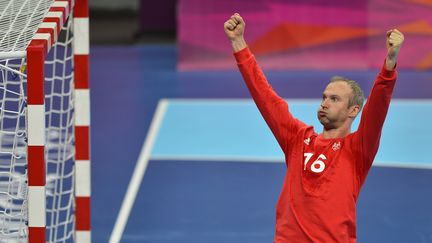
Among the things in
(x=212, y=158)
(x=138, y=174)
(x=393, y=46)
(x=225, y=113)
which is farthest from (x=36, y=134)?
(x=225, y=113)

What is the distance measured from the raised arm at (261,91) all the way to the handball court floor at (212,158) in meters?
2.74

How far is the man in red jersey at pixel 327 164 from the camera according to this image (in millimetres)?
5645

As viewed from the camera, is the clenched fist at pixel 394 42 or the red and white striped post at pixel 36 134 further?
the red and white striped post at pixel 36 134

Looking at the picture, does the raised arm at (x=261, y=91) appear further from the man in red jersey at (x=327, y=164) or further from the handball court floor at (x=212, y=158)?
the handball court floor at (x=212, y=158)

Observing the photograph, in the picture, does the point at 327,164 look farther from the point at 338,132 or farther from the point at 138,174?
the point at 138,174

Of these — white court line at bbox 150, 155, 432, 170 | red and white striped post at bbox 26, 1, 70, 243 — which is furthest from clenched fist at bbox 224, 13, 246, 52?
white court line at bbox 150, 155, 432, 170

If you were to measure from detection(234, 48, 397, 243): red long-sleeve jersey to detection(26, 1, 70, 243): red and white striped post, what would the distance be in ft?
3.76

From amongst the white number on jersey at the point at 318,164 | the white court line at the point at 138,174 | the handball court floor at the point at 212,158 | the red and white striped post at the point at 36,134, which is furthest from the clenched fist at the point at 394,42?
the white court line at the point at 138,174

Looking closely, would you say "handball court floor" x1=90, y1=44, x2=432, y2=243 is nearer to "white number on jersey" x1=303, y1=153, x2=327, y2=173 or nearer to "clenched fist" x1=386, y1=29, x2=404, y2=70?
"white number on jersey" x1=303, y1=153, x2=327, y2=173

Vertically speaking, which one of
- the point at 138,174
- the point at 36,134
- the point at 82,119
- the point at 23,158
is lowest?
the point at 138,174

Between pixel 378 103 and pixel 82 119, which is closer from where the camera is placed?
pixel 378 103

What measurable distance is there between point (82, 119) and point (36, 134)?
→ 5.69ft

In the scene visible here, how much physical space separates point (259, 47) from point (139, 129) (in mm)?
3877

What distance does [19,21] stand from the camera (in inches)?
260
